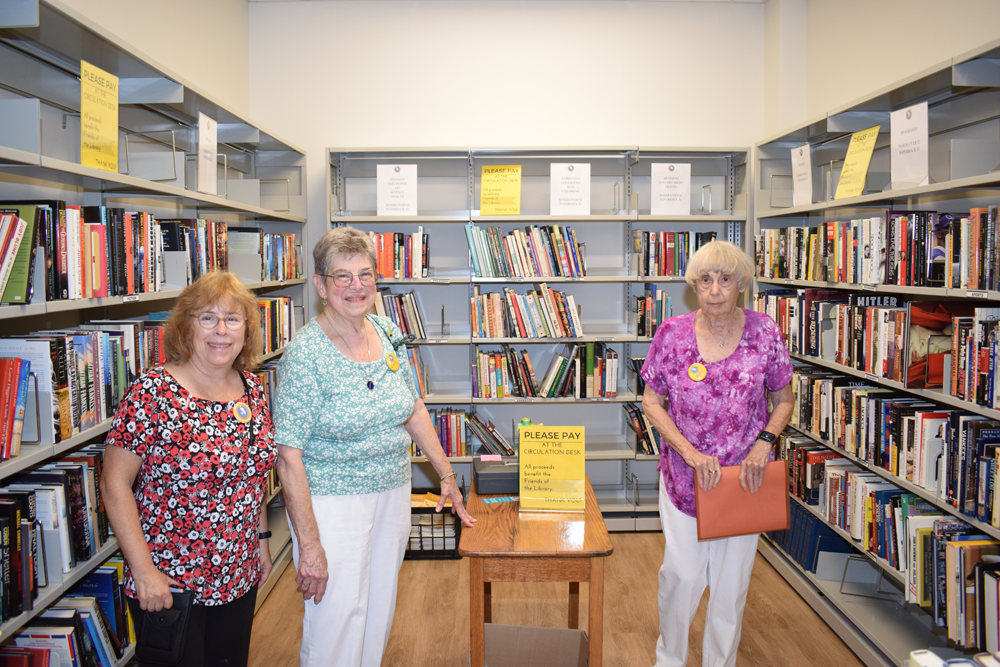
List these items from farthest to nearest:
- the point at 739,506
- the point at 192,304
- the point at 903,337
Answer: the point at 903,337, the point at 739,506, the point at 192,304

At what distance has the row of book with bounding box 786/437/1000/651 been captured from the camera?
1.91 meters

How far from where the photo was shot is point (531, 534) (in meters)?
1.84

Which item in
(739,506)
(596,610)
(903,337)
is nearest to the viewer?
(596,610)

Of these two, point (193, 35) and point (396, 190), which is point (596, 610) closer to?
point (396, 190)

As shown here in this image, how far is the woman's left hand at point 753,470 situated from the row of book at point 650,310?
1.79 meters

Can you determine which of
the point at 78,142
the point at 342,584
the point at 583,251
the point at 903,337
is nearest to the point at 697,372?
the point at 903,337

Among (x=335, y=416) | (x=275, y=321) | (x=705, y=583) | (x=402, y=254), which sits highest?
(x=402, y=254)

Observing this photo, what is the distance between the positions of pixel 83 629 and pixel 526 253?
2.72 m

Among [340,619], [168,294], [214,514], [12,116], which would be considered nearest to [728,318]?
[340,619]

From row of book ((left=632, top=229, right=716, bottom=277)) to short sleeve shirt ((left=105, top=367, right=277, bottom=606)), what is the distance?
107 inches

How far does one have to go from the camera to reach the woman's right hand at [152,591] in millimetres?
1437

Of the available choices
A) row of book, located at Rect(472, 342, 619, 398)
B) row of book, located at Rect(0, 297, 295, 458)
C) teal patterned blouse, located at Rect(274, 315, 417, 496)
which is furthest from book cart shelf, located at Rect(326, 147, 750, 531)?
teal patterned blouse, located at Rect(274, 315, 417, 496)

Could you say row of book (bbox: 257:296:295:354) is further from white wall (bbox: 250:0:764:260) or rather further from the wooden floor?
the wooden floor

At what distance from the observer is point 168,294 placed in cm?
212
